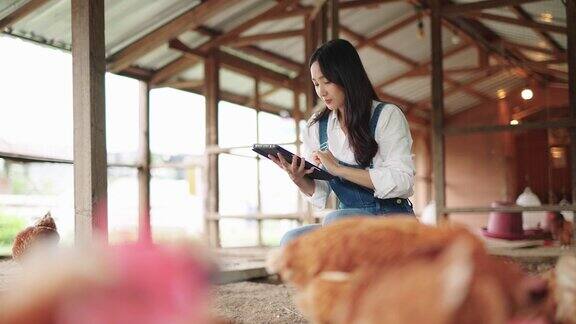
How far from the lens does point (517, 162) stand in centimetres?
1542

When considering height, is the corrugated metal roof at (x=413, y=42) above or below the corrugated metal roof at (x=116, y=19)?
above

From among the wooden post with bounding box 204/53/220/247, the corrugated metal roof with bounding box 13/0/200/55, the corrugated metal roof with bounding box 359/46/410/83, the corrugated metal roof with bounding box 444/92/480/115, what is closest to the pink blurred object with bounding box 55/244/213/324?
the corrugated metal roof with bounding box 13/0/200/55

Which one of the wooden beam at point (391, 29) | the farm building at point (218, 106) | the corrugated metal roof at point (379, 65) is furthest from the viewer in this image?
the corrugated metal roof at point (379, 65)

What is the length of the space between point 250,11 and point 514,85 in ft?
34.1

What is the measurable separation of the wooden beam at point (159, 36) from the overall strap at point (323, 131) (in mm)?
4098

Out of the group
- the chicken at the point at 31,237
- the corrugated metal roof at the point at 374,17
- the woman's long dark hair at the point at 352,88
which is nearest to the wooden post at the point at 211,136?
the corrugated metal roof at the point at 374,17

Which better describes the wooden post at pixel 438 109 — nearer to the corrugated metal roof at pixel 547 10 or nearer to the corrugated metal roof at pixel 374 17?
the corrugated metal roof at pixel 374 17

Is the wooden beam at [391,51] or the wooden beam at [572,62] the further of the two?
the wooden beam at [391,51]

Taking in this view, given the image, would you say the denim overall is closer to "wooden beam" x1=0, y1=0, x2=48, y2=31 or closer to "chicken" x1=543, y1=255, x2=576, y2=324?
"chicken" x1=543, y1=255, x2=576, y2=324

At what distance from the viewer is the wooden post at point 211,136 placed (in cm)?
753

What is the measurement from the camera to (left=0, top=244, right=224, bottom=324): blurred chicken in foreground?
45 cm

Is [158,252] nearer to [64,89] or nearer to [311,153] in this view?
[311,153]

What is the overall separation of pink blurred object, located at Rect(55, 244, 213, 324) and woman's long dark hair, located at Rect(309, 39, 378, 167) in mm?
1645

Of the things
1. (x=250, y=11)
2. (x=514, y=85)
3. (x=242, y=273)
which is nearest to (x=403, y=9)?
(x=250, y=11)
